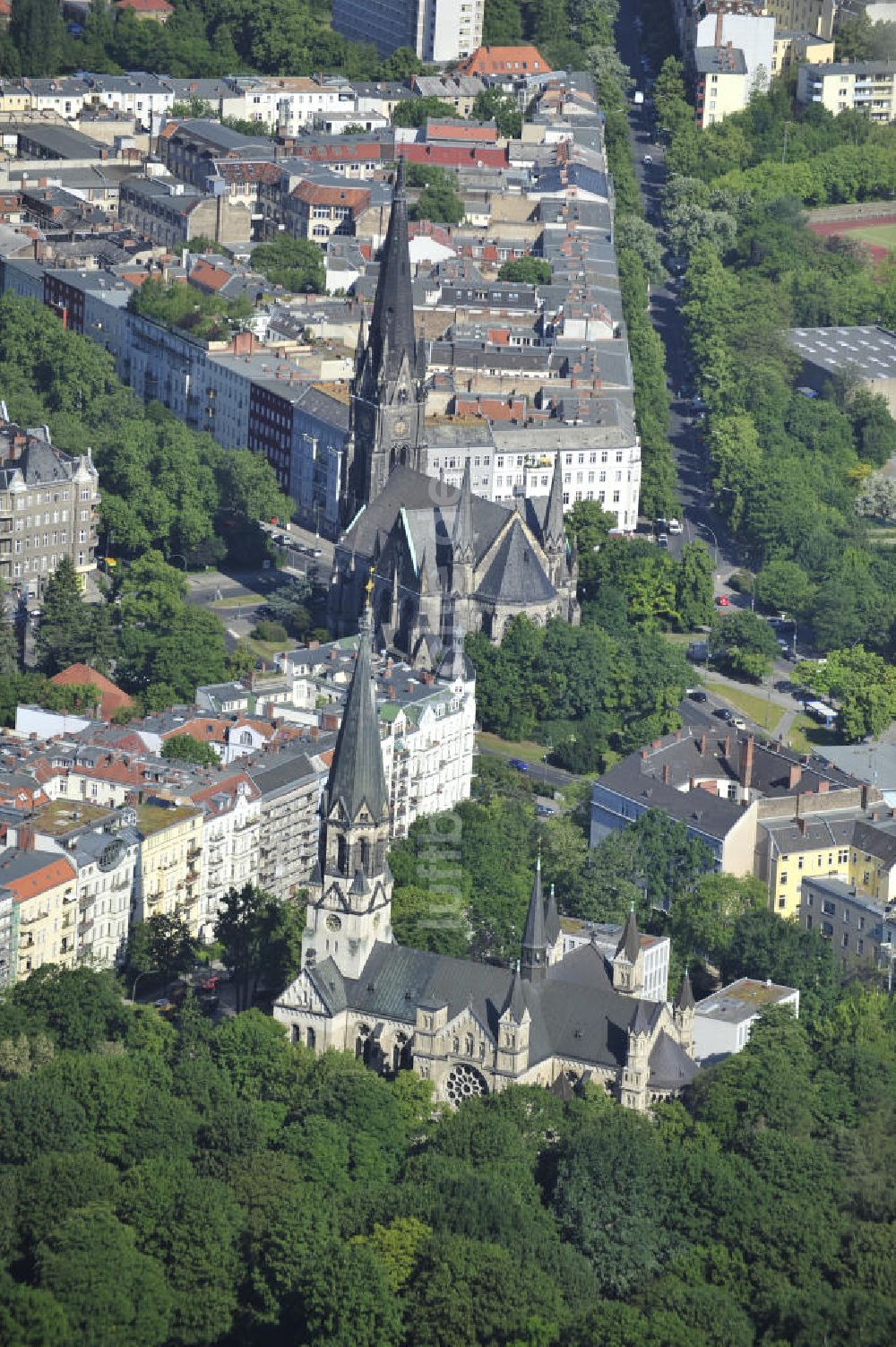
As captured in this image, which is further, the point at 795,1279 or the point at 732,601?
the point at 732,601

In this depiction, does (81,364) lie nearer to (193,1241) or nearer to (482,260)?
(482,260)

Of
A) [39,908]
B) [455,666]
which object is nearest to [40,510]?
[455,666]

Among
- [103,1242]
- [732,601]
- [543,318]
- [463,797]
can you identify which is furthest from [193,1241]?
[543,318]

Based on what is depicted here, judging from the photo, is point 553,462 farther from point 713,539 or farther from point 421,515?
point 421,515

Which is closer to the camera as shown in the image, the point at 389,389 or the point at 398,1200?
the point at 398,1200

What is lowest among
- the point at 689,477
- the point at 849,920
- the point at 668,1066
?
the point at 849,920

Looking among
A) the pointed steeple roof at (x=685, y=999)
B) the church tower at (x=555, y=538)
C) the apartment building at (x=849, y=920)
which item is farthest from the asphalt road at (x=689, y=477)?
the pointed steeple roof at (x=685, y=999)

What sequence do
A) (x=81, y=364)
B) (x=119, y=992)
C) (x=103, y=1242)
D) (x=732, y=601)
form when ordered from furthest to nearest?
(x=81, y=364) < (x=732, y=601) < (x=119, y=992) < (x=103, y=1242)
